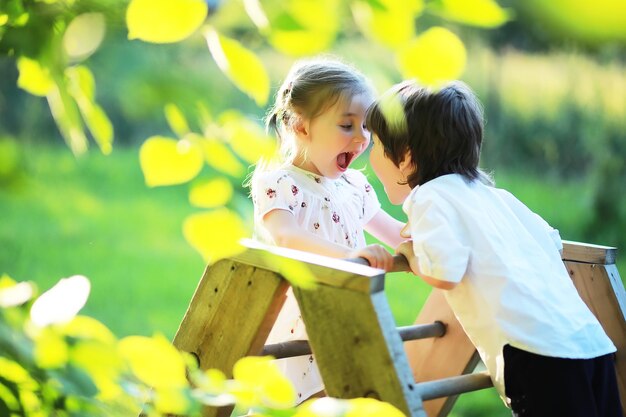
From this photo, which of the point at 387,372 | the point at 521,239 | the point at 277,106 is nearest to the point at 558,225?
the point at 277,106

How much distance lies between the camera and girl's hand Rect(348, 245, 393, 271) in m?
1.62

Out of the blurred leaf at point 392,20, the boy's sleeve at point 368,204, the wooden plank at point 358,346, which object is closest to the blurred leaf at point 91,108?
the blurred leaf at point 392,20

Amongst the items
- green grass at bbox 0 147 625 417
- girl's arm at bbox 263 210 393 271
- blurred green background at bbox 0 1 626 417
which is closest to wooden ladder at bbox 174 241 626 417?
girl's arm at bbox 263 210 393 271

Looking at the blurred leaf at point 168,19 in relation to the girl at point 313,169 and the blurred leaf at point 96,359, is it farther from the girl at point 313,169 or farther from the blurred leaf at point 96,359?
the girl at point 313,169

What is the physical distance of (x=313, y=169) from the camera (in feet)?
7.50

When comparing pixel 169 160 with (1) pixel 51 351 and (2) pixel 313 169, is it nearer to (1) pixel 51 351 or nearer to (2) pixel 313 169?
(1) pixel 51 351

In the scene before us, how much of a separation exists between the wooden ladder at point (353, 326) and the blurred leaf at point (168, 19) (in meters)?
0.48

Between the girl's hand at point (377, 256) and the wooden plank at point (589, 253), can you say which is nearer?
the girl's hand at point (377, 256)

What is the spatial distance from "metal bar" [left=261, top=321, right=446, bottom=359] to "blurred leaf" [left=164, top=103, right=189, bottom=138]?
115cm

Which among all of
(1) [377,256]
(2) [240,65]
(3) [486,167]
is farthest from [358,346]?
(3) [486,167]

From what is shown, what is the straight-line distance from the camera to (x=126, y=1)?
0.62m

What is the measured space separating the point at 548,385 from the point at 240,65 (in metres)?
1.18

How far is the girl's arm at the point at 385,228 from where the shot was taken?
7.84 feet

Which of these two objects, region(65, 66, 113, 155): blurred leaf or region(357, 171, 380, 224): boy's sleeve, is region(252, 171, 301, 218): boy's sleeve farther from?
region(65, 66, 113, 155): blurred leaf
